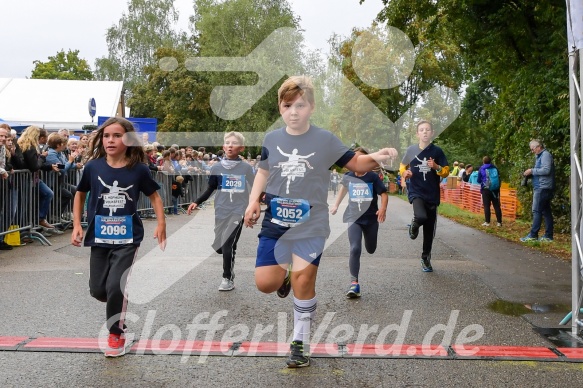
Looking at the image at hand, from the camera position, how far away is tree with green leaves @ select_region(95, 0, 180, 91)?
6056 centimetres

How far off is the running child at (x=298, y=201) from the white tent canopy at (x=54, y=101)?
2153 centimetres

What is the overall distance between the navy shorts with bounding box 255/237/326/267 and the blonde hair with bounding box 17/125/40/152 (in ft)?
26.0

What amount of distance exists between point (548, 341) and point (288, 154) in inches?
101

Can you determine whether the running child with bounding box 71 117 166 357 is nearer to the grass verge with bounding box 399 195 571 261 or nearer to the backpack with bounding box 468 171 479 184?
the grass verge with bounding box 399 195 571 261

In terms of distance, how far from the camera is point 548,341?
5445 mm

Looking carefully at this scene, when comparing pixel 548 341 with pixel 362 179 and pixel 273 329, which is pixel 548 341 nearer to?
pixel 273 329

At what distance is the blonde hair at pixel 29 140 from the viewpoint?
1148 cm

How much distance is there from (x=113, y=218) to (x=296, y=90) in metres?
1.67

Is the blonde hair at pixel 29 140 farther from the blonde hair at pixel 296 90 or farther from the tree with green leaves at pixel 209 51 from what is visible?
the tree with green leaves at pixel 209 51

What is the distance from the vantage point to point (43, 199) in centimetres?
1216

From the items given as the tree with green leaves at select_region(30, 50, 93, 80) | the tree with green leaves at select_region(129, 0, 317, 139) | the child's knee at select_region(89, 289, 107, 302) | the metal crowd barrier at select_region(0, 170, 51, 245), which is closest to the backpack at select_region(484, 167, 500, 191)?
the metal crowd barrier at select_region(0, 170, 51, 245)

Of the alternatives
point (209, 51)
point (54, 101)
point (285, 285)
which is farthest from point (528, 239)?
point (209, 51)

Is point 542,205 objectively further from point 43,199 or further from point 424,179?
point 43,199

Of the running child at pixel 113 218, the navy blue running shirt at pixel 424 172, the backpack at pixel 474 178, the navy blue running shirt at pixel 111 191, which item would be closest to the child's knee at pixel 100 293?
the running child at pixel 113 218
